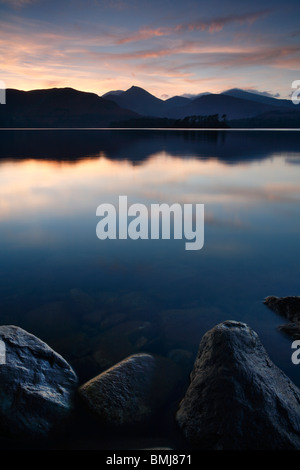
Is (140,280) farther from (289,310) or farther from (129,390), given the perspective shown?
(129,390)

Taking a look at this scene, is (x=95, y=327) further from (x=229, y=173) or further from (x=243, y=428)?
(x=229, y=173)

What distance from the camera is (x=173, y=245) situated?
906cm

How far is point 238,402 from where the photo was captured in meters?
3.28

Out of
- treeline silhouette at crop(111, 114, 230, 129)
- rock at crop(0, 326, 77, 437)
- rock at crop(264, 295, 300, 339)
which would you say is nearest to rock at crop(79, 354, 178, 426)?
rock at crop(0, 326, 77, 437)

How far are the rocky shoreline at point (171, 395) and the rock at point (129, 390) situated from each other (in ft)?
0.03

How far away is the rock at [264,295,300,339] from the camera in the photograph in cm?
510

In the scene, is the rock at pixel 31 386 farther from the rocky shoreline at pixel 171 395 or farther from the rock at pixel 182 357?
the rock at pixel 182 357

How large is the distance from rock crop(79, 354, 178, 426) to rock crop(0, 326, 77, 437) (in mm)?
326

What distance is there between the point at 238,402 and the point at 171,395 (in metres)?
1.07

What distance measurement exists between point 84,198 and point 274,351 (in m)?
13.0

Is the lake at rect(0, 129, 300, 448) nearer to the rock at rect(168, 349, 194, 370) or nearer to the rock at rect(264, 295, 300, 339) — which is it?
the rock at rect(168, 349, 194, 370)

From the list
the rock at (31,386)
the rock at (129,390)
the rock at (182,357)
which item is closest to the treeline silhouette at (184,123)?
the rock at (182,357)

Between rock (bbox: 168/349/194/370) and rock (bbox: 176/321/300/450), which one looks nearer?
rock (bbox: 176/321/300/450)

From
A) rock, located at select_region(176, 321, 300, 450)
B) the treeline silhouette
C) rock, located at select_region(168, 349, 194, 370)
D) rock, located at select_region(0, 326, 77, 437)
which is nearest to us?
rock, located at select_region(176, 321, 300, 450)
